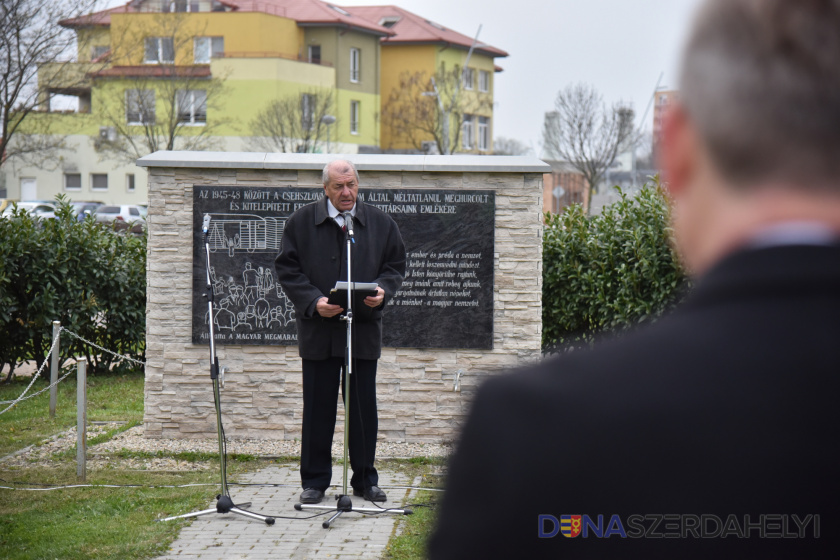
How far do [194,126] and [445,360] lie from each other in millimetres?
44702

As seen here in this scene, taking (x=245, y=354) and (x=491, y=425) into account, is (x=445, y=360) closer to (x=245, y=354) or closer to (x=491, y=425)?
(x=245, y=354)

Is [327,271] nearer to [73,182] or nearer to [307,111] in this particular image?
[307,111]

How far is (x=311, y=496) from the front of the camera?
684 centimetres

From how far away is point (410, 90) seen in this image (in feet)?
198

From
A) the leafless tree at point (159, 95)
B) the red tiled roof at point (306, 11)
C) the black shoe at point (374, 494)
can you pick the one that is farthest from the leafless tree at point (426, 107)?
the black shoe at point (374, 494)

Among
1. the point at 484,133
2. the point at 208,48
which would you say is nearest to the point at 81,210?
the point at 208,48

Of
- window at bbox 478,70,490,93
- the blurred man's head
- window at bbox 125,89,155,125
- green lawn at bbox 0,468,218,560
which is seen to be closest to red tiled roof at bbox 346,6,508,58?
window at bbox 478,70,490,93

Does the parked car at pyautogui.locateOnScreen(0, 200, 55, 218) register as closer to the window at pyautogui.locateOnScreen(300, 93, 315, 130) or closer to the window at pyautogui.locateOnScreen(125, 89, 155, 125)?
the window at pyautogui.locateOnScreen(125, 89, 155, 125)

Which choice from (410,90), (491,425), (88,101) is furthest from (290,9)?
(491,425)

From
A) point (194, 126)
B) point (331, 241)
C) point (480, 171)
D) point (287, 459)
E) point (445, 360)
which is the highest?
point (194, 126)

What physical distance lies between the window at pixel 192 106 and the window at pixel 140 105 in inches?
49.2

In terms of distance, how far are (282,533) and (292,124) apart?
4717 centimetres

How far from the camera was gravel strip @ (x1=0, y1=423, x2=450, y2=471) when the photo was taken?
823cm

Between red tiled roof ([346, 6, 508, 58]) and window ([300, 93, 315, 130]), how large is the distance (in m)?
13.9
